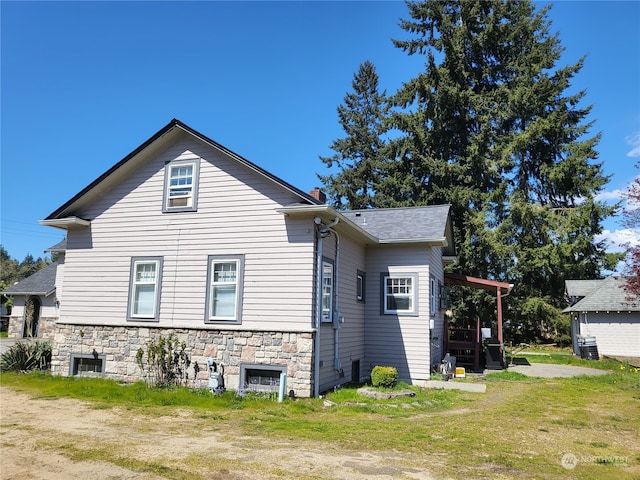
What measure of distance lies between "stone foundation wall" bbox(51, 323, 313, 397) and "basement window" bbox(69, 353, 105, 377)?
10 cm

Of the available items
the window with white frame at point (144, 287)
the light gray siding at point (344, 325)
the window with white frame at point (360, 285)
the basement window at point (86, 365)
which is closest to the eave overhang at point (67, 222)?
the window with white frame at point (144, 287)

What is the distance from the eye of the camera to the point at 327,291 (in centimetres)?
1118

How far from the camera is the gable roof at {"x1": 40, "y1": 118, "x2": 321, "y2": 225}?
34.9 feet

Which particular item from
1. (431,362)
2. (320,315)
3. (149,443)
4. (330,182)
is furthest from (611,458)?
(330,182)

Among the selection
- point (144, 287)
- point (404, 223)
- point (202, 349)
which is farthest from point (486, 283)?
point (144, 287)

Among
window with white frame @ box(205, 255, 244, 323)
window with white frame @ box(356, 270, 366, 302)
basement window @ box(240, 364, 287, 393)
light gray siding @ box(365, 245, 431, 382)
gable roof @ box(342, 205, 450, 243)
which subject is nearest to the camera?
basement window @ box(240, 364, 287, 393)

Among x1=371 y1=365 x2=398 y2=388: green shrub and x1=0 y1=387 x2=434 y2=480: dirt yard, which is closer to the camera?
x1=0 y1=387 x2=434 y2=480: dirt yard

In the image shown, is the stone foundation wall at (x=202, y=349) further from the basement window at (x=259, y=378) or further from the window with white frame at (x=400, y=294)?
the window with white frame at (x=400, y=294)

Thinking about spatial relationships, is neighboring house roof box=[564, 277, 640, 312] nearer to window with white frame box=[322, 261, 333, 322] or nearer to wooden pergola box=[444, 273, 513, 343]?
wooden pergola box=[444, 273, 513, 343]

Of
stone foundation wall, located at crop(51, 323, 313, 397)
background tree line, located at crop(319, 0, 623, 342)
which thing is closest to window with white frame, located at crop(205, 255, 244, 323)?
stone foundation wall, located at crop(51, 323, 313, 397)

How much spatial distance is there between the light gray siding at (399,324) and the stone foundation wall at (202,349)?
4.38 metres

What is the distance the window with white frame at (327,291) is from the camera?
10803 mm

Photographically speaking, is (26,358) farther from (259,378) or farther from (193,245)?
(259,378)

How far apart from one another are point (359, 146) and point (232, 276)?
30536 millimetres
